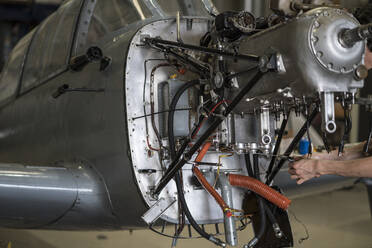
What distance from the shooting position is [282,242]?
270 centimetres

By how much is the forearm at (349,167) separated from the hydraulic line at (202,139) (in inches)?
30.1

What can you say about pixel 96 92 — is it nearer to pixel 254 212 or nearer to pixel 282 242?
pixel 254 212

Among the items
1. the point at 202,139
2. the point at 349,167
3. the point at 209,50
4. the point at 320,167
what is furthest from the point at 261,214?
the point at 209,50

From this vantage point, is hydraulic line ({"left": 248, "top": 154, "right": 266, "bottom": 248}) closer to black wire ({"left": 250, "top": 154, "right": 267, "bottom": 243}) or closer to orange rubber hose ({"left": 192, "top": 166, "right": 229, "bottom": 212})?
black wire ({"left": 250, "top": 154, "right": 267, "bottom": 243})

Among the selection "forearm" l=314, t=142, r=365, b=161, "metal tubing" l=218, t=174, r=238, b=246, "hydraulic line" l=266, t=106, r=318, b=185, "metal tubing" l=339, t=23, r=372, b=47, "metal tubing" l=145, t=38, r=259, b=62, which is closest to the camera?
"metal tubing" l=339, t=23, r=372, b=47

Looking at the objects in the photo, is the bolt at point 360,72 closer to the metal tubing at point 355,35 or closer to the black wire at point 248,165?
the metal tubing at point 355,35

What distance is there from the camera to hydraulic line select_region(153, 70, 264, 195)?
2.13 metres

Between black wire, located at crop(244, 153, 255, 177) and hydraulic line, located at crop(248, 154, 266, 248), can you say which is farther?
black wire, located at crop(244, 153, 255, 177)

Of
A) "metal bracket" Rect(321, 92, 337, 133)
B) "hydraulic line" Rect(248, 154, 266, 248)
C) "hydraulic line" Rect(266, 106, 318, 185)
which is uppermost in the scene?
"metal bracket" Rect(321, 92, 337, 133)

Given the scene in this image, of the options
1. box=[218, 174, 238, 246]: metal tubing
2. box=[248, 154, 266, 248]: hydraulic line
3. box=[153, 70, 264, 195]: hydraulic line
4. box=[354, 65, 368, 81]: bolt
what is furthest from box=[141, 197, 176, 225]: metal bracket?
box=[354, 65, 368, 81]: bolt

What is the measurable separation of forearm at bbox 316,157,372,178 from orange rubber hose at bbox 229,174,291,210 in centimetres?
29

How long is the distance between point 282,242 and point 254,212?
27 cm

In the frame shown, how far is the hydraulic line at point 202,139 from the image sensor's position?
2.13 meters

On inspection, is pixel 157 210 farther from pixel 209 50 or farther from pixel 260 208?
pixel 209 50
